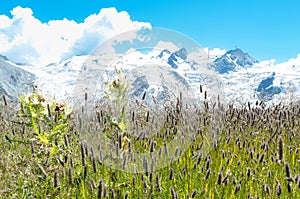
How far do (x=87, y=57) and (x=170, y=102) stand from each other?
1.14 m

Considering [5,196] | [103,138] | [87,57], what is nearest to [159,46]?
[87,57]

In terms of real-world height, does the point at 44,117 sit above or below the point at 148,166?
above

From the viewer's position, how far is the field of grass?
102 inches

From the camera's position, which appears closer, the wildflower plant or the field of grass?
the field of grass

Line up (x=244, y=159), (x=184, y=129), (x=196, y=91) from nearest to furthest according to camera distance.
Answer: (x=244, y=159)
(x=184, y=129)
(x=196, y=91)

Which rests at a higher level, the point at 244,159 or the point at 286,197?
the point at 244,159

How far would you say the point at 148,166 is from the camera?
270 centimetres

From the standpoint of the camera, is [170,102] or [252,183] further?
[170,102]

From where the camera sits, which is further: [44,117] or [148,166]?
[44,117]

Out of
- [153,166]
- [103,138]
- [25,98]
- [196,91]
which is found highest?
[196,91]

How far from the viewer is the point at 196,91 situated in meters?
4.68

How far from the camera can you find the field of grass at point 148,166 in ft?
8.54

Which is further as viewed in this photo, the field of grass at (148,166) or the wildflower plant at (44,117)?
the wildflower plant at (44,117)

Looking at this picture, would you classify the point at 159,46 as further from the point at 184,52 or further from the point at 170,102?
the point at 170,102
